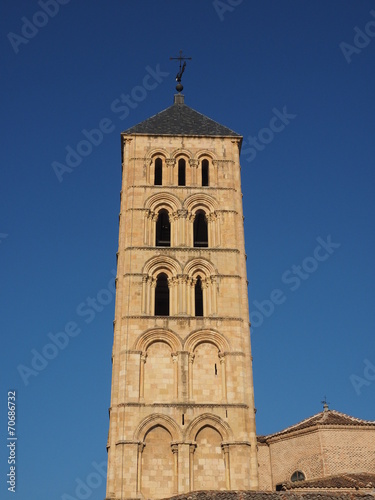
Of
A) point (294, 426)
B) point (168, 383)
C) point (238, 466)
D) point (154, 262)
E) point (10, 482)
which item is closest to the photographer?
point (10, 482)

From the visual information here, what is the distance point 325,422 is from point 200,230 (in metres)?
10.0

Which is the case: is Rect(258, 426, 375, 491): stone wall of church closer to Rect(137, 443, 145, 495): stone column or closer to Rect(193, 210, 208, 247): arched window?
Rect(137, 443, 145, 495): stone column

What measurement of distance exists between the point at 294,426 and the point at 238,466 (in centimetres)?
715

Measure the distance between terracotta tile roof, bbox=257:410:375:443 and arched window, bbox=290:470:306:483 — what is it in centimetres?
171

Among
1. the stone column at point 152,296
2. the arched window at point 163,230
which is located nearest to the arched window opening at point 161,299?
the stone column at point 152,296

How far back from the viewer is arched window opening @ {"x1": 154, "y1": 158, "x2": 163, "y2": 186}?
3083cm

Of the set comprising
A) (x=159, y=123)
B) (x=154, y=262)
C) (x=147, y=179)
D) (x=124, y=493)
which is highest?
(x=159, y=123)

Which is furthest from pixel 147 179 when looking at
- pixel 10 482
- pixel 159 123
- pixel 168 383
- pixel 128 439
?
pixel 10 482

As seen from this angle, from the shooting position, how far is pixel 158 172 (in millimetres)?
31109

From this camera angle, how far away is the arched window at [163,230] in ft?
98.3

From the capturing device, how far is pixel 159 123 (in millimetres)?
32812

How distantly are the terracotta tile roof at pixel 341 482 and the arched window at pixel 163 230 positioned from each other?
11062 mm

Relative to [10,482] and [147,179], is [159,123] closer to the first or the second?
[147,179]

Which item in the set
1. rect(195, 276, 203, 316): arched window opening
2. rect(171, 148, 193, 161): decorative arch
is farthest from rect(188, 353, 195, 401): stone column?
rect(171, 148, 193, 161): decorative arch
